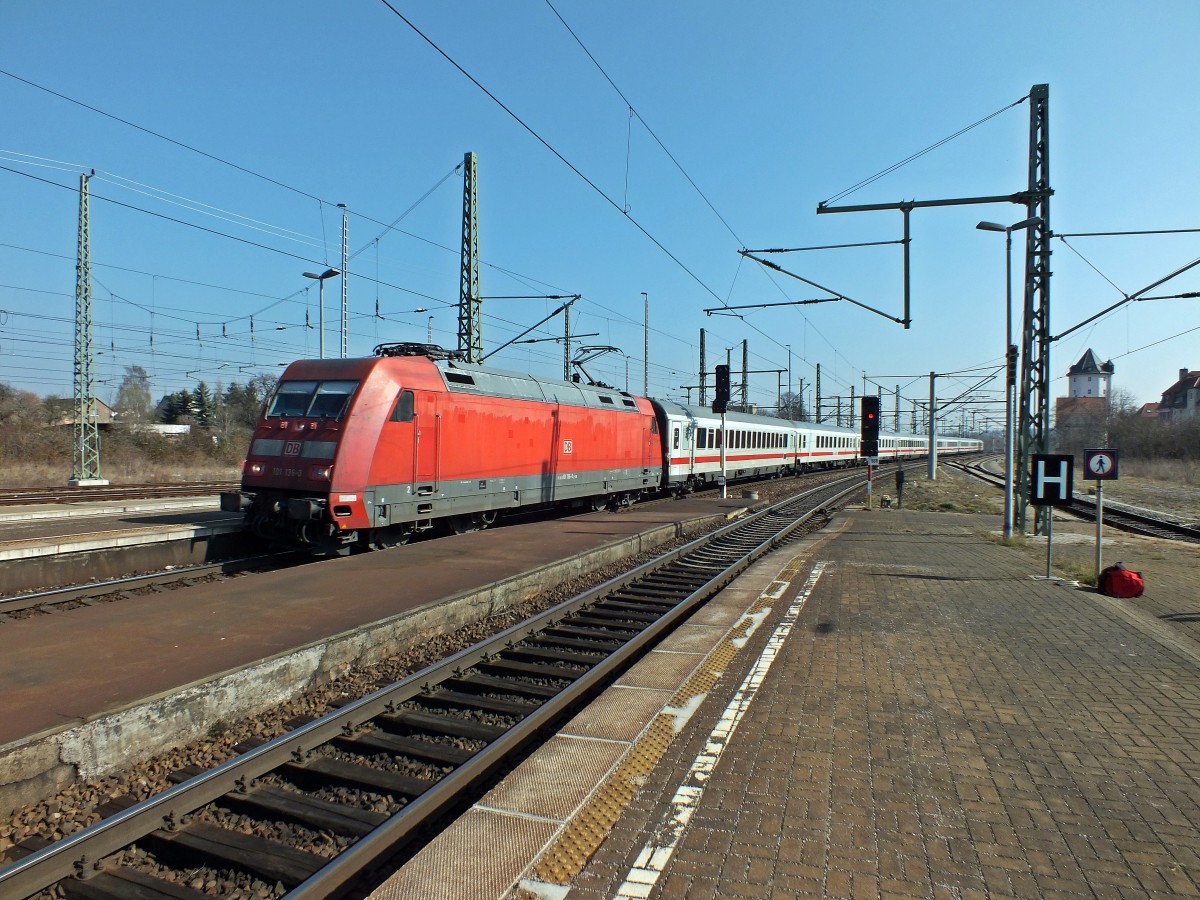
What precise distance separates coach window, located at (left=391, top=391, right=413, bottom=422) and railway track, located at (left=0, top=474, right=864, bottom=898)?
500cm

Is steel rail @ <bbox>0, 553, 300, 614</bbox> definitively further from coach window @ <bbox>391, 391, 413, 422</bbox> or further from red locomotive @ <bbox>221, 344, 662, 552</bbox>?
coach window @ <bbox>391, 391, 413, 422</bbox>

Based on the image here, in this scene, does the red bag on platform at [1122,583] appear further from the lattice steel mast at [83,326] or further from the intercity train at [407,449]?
the lattice steel mast at [83,326]

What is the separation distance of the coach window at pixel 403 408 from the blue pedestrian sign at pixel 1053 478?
9791mm

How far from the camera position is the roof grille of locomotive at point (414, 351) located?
41.6 ft

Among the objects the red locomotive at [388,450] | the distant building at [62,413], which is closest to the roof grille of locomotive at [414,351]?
the red locomotive at [388,450]

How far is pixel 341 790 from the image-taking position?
166 inches

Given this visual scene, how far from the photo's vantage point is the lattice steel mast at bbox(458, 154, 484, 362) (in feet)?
58.9

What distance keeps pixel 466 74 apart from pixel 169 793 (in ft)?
28.5

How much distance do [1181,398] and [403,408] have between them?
329 feet

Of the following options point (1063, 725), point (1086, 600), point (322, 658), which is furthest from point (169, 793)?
point (1086, 600)

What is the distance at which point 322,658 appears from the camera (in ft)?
19.1

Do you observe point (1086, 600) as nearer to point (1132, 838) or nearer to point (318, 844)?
point (1132, 838)

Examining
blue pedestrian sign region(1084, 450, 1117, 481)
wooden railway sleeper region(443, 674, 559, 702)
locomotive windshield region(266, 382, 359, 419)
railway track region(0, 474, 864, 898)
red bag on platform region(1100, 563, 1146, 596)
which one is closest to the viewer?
railway track region(0, 474, 864, 898)

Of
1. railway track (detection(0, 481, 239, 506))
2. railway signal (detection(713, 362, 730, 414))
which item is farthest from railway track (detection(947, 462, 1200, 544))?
railway track (detection(0, 481, 239, 506))
